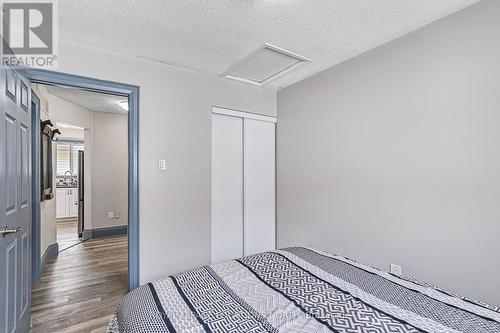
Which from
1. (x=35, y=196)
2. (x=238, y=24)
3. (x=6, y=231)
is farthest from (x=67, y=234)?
(x=238, y=24)

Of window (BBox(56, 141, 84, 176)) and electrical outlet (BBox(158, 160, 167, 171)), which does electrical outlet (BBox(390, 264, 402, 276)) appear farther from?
window (BBox(56, 141, 84, 176))

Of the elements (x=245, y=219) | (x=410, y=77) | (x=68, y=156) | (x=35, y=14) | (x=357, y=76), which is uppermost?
(x=35, y=14)

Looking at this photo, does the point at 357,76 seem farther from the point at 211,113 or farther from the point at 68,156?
the point at 68,156

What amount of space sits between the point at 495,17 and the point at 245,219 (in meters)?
2.87

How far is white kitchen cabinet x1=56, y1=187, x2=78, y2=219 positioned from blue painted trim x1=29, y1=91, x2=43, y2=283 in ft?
13.0

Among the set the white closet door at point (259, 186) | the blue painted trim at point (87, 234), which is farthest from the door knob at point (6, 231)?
the blue painted trim at point (87, 234)

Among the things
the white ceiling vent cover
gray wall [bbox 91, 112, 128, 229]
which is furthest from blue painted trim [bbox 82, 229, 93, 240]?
the white ceiling vent cover

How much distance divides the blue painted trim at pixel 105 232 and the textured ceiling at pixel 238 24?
3852 millimetres

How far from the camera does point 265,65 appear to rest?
2.60 m

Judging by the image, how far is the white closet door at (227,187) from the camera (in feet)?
10.1

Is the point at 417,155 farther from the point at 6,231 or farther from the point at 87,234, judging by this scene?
the point at 87,234

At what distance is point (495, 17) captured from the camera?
169cm

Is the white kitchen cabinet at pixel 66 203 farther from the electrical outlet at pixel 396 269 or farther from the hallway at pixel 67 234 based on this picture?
Result: the electrical outlet at pixel 396 269

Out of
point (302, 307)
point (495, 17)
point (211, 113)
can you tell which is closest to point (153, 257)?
point (211, 113)
